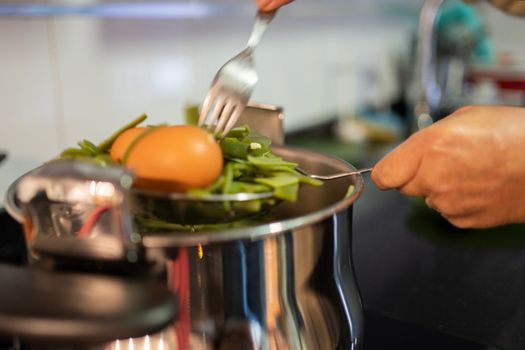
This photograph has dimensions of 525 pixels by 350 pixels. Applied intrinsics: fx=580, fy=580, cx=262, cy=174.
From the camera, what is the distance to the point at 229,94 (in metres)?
0.48

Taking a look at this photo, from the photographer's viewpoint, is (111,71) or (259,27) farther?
(111,71)

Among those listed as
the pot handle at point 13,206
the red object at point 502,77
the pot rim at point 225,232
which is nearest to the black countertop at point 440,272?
the pot rim at point 225,232

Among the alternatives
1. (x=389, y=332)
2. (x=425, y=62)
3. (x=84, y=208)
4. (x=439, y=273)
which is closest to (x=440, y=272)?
(x=439, y=273)

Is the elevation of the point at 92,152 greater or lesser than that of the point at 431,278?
greater

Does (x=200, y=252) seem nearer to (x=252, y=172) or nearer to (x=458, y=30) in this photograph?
(x=252, y=172)

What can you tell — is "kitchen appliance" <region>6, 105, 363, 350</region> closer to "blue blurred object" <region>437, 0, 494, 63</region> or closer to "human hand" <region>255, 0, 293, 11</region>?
"human hand" <region>255, 0, 293, 11</region>

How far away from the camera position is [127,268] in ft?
0.96

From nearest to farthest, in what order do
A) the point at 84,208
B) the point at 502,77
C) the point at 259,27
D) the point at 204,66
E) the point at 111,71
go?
the point at 84,208 → the point at 259,27 → the point at 111,71 → the point at 204,66 → the point at 502,77

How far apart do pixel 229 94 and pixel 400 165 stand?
150 millimetres

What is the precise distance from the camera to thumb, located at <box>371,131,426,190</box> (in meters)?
0.44

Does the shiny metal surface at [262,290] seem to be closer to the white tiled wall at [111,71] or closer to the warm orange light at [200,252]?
the warm orange light at [200,252]

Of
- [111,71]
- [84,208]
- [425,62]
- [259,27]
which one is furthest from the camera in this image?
[425,62]

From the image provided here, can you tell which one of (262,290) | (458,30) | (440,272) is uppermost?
(458,30)

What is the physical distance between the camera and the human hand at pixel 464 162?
1.48 ft
